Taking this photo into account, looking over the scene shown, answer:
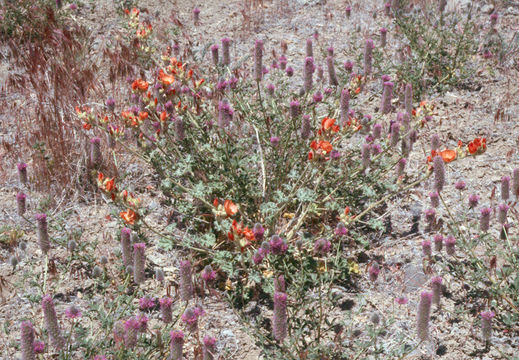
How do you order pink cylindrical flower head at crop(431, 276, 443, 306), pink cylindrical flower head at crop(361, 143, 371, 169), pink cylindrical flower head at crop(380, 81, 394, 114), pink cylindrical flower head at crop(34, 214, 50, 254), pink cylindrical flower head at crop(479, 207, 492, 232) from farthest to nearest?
pink cylindrical flower head at crop(380, 81, 394, 114) < pink cylindrical flower head at crop(361, 143, 371, 169) < pink cylindrical flower head at crop(479, 207, 492, 232) < pink cylindrical flower head at crop(34, 214, 50, 254) < pink cylindrical flower head at crop(431, 276, 443, 306)

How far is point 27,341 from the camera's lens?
2.05 meters

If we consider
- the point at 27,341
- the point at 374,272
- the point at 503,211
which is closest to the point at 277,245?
the point at 374,272

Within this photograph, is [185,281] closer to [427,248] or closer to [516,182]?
[427,248]

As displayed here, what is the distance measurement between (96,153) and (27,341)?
1.79 m

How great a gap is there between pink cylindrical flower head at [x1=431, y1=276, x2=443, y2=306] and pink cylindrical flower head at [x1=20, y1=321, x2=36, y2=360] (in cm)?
166

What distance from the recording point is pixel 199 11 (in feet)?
20.7

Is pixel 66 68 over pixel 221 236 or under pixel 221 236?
over

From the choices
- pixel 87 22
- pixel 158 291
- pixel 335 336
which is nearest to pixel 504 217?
pixel 335 336

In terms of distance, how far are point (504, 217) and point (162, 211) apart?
193cm

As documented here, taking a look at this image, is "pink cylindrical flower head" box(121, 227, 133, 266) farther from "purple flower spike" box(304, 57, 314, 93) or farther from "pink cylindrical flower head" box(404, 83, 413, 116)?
"pink cylindrical flower head" box(404, 83, 413, 116)

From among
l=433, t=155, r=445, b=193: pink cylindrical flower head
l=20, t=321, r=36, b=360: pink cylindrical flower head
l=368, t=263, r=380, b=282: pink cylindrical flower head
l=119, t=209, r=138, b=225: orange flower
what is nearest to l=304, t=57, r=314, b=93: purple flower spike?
l=433, t=155, r=445, b=193: pink cylindrical flower head

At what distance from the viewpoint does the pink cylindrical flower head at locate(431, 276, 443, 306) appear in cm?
263

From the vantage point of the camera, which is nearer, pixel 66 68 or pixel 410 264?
pixel 410 264

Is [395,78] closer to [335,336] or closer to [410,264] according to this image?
[410,264]
